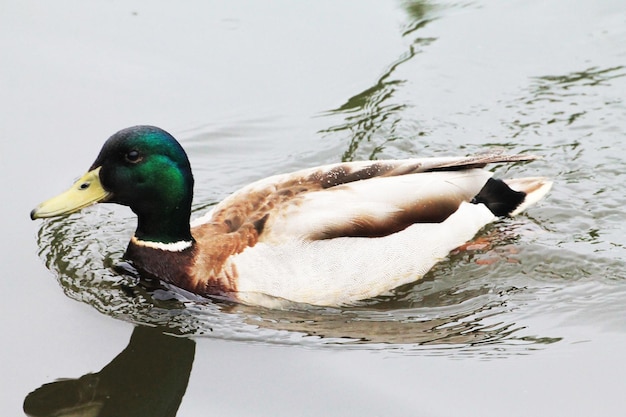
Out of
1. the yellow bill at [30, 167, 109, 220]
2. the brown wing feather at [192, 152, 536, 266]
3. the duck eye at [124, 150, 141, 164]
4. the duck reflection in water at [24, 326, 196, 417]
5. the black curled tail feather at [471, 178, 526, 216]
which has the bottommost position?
the duck reflection in water at [24, 326, 196, 417]

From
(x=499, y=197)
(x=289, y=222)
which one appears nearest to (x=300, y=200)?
(x=289, y=222)

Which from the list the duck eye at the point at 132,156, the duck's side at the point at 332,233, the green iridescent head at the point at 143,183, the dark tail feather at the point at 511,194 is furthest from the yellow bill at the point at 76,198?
the dark tail feather at the point at 511,194

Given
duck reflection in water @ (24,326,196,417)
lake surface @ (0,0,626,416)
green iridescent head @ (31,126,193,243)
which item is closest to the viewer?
duck reflection in water @ (24,326,196,417)

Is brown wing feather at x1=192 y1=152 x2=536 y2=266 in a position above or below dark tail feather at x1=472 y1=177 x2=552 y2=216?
above

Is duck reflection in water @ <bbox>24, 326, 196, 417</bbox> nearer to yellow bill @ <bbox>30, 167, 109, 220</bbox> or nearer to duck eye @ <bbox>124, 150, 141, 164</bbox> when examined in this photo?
yellow bill @ <bbox>30, 167, 109, 220</bbox>

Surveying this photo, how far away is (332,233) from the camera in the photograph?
22.6 ft

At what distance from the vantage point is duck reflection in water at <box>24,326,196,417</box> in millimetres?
5816

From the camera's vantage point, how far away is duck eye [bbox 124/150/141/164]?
6.74m

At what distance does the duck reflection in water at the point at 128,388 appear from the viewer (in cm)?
582

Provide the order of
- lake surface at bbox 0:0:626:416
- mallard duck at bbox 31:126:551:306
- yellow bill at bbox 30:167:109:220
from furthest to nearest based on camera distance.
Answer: mallard duck at bbox 31:126:551:306, yellow bill at bbox 30:167:109:220, lake surface at bbox 0:0:626:416

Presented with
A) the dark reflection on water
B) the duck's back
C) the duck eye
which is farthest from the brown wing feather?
the duck eye

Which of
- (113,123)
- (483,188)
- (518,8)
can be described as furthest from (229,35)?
(483,188)

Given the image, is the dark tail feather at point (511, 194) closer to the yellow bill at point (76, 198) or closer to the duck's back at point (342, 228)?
the duck's back at point (342, 228)

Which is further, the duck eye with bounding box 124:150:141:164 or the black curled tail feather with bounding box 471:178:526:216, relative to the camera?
the black curled tail feather with bounding box 471:178:526:216
